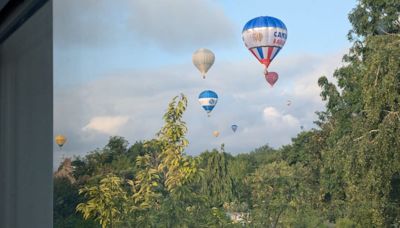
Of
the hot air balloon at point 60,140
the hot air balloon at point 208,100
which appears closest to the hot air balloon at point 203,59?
the hot air balloon at point 208,100

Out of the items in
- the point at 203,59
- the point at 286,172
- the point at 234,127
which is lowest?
the point at 286,172

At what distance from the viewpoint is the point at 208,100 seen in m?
2.10

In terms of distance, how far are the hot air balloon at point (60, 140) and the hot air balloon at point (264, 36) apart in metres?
0.54

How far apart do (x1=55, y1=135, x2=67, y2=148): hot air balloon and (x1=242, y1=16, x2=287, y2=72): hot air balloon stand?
54 cm

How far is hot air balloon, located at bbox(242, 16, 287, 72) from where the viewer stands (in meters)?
1.80

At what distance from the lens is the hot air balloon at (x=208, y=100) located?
6.69 ft

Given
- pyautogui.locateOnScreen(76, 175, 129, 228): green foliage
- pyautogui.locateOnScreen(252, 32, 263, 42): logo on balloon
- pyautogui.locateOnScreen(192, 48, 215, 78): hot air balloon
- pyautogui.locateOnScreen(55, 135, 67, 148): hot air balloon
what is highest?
pyautogui.locateOnScreen(252, 32, 263, 42): logo on balloon

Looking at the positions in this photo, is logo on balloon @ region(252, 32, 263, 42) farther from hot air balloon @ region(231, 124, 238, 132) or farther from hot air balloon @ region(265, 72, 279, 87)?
hot air balloon @ region(231, 124, 238, 132)

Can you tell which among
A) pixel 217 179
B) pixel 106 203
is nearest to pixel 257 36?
pixel 217 179

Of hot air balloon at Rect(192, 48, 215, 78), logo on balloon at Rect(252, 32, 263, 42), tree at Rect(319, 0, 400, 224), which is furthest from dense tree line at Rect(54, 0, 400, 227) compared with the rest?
logo on balloon at Rect(252, 32, 263, 42)

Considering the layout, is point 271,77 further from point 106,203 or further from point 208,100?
point 106,203

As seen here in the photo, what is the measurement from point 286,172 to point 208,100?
47 cm

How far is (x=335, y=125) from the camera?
1617mm

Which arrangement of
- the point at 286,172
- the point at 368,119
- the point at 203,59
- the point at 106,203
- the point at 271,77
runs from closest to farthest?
the point at 368,119 → the point at 286,172 → the point at 271,77 → the point at 203,59 → the point at 106,203
